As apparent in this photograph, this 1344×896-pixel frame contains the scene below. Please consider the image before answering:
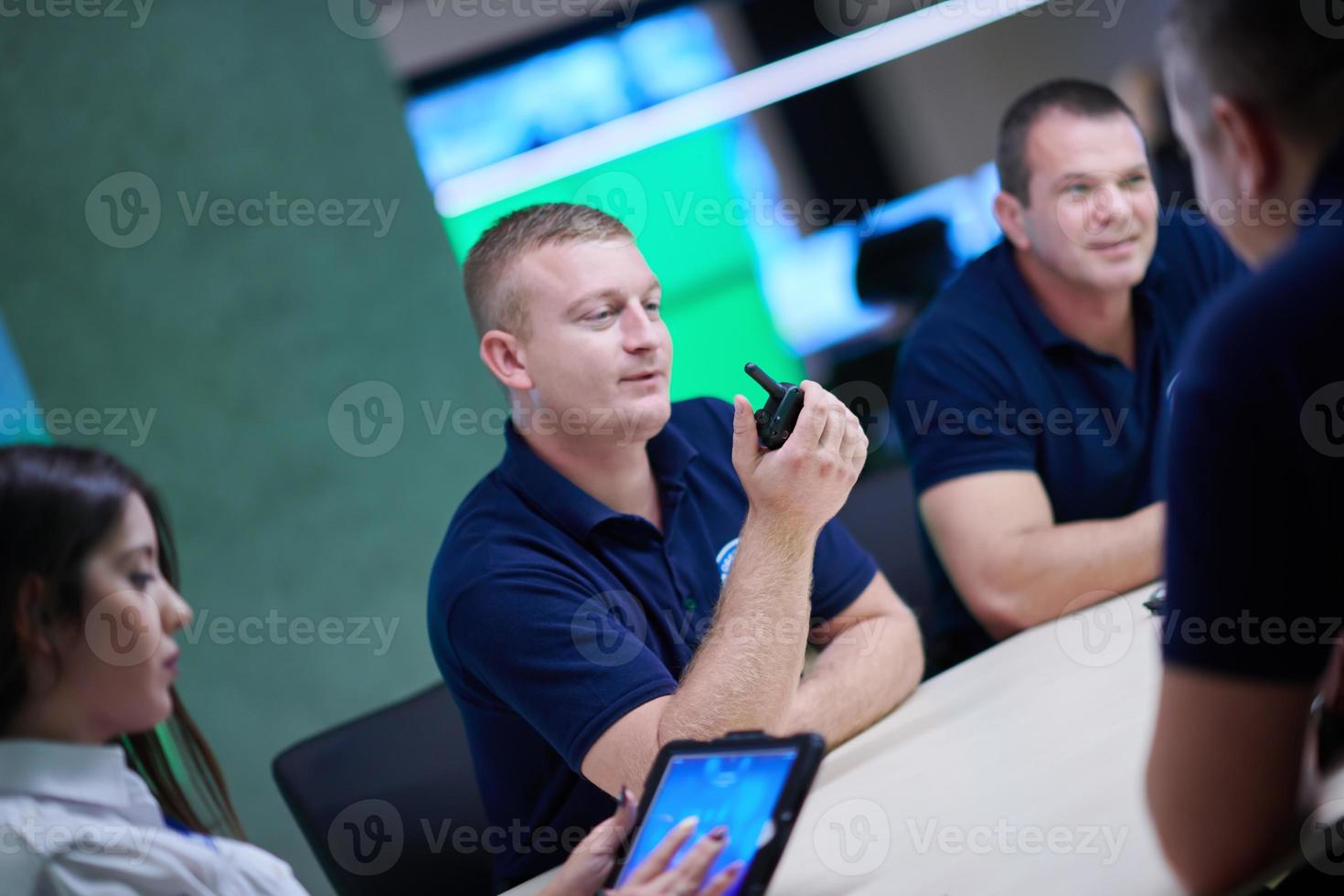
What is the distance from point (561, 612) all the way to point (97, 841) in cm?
60

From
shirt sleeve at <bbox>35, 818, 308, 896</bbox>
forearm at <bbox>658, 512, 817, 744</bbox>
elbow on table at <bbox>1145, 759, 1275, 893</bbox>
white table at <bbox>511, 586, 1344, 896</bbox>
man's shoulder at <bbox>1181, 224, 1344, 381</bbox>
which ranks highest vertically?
man's shoulder at <bbox>1181, 224, 1344, 381</bbox>

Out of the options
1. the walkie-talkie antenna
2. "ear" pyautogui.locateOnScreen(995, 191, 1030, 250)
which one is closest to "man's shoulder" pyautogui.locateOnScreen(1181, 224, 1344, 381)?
the walkie-talkie antenna

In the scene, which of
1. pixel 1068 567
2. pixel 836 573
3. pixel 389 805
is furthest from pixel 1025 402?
pixel 389 805

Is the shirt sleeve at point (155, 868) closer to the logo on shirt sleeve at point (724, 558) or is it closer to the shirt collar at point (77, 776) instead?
the shirt collar at point (77, 776)

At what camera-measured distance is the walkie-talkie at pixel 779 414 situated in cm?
153

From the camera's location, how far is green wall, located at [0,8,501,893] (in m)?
2.97

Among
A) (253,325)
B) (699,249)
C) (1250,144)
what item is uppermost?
(253,325)

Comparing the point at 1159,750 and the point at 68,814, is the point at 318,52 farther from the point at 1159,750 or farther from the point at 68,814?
the point at 1159,750

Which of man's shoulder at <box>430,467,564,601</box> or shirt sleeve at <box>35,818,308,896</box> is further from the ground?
man's shoulder at <box>430,467,564,601</box>

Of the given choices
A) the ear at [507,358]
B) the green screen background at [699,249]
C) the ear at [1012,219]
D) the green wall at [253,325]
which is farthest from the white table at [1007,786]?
the green screen background at [699,249]

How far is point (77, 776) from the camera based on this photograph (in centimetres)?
111

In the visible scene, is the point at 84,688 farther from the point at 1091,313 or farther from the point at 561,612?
the point at 1091,313

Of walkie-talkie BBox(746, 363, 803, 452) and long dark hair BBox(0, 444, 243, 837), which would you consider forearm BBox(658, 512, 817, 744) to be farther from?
long dark hair BBox(0, 444, 243, 837)

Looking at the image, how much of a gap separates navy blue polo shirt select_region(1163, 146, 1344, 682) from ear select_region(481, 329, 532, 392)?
3.58 ft
